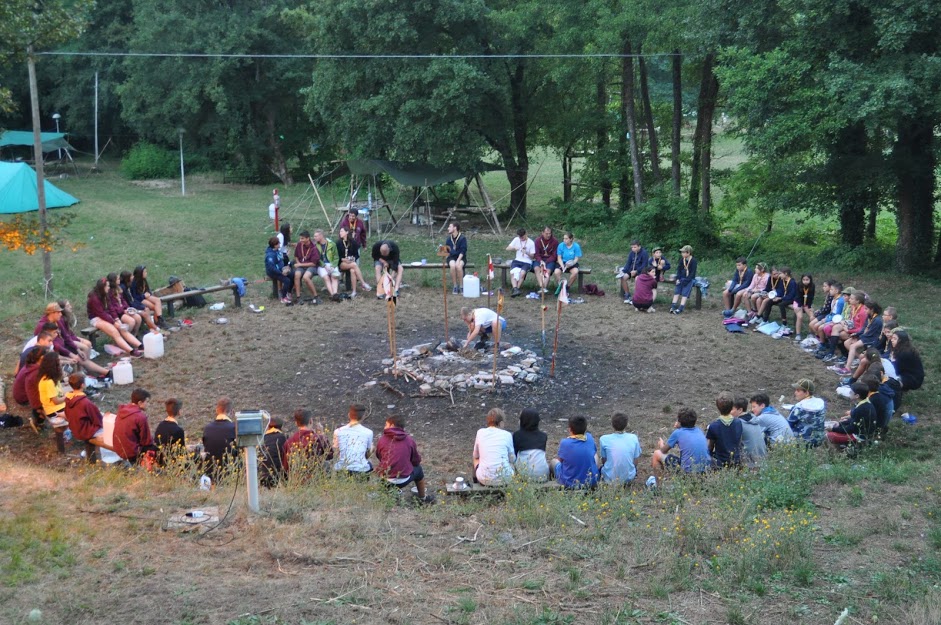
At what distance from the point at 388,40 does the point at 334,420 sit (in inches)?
550

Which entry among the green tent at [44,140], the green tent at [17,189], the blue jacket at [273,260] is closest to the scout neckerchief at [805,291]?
the blue jacket at [273,260]

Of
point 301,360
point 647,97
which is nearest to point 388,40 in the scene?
point 647,97

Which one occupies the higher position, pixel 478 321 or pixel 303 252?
pixel 303 252

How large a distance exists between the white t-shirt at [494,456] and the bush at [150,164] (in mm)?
31388

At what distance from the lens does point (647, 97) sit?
2266cm

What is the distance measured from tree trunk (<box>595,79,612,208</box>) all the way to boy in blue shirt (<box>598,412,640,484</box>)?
17314 millimetres

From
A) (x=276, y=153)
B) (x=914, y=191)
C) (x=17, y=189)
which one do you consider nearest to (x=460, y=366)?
(x=914, y=191)

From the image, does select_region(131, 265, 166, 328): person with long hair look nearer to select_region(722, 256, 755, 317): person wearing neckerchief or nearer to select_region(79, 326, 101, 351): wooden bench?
select_region(79, 326, 101, 351): wooden bench

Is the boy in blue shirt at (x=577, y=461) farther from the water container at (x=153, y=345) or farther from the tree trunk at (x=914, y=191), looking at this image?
the tree trunk at (x=914, y=191)

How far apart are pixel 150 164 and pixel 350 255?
2316 cm

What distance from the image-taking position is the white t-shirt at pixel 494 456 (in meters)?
7.85

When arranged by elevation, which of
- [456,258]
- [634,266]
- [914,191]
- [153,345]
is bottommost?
[153,345]

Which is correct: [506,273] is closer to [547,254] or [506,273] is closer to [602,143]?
[547,254]

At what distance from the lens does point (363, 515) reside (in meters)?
6.84
